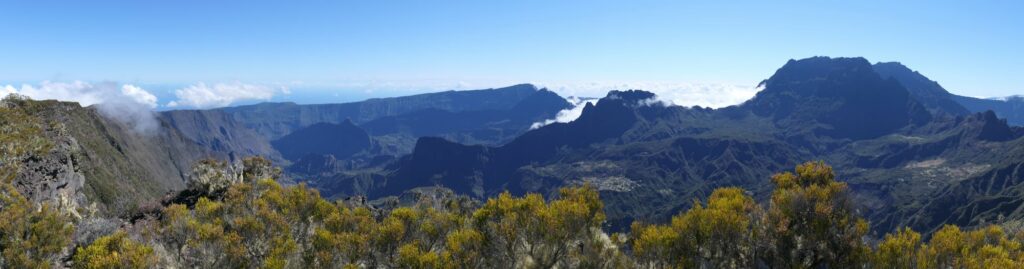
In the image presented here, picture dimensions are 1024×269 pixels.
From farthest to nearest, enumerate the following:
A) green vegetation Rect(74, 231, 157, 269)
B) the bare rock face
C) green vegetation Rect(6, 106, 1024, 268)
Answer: the bare rock face
green vegetation Rect(6, 106, 1024, 268)
green vegetation Rect(74, 231, 157, 269)

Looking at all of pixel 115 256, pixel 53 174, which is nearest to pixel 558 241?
pixel 115 256

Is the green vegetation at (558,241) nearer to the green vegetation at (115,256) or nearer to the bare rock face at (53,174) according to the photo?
the green vegetation at (115,256)

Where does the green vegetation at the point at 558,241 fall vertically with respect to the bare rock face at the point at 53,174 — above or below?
above

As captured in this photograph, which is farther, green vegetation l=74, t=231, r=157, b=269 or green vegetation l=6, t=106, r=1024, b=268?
green vegetation l=6, t=106, r=1024, b=268

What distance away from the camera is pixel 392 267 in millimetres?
22062

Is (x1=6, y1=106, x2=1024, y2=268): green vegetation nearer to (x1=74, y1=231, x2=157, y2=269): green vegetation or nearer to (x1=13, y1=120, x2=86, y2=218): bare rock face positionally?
(x1=74, y1=231, x2=157, y2=269): green vegetation

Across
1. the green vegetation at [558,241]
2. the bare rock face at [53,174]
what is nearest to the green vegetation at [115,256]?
the green vegetation at [558,241]

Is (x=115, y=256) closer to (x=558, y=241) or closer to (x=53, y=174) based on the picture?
(x=558, y=241)

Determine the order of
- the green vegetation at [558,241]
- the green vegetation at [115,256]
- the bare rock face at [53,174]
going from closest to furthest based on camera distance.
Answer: the green vegetation at [115,256]
the green vegetation at [558,241]
the bare rock face at [53,174]

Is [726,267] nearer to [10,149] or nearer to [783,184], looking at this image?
[783,184]

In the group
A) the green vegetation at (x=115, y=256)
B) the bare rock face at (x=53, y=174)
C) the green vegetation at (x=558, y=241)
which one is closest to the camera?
the green vegetation at (x=115, y=256)

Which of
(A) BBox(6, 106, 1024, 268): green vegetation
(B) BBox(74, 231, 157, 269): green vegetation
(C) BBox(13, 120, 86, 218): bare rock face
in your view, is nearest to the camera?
(B) BBox(74, 231, 157, 269): green vegetation

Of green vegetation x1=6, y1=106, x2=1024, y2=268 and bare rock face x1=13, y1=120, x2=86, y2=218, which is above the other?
green vegetation x1=6, y1=106, x2=1024, y2=268

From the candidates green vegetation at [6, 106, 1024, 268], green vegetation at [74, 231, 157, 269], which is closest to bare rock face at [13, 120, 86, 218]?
green vegetation at [6, 106, 1024, 268]
